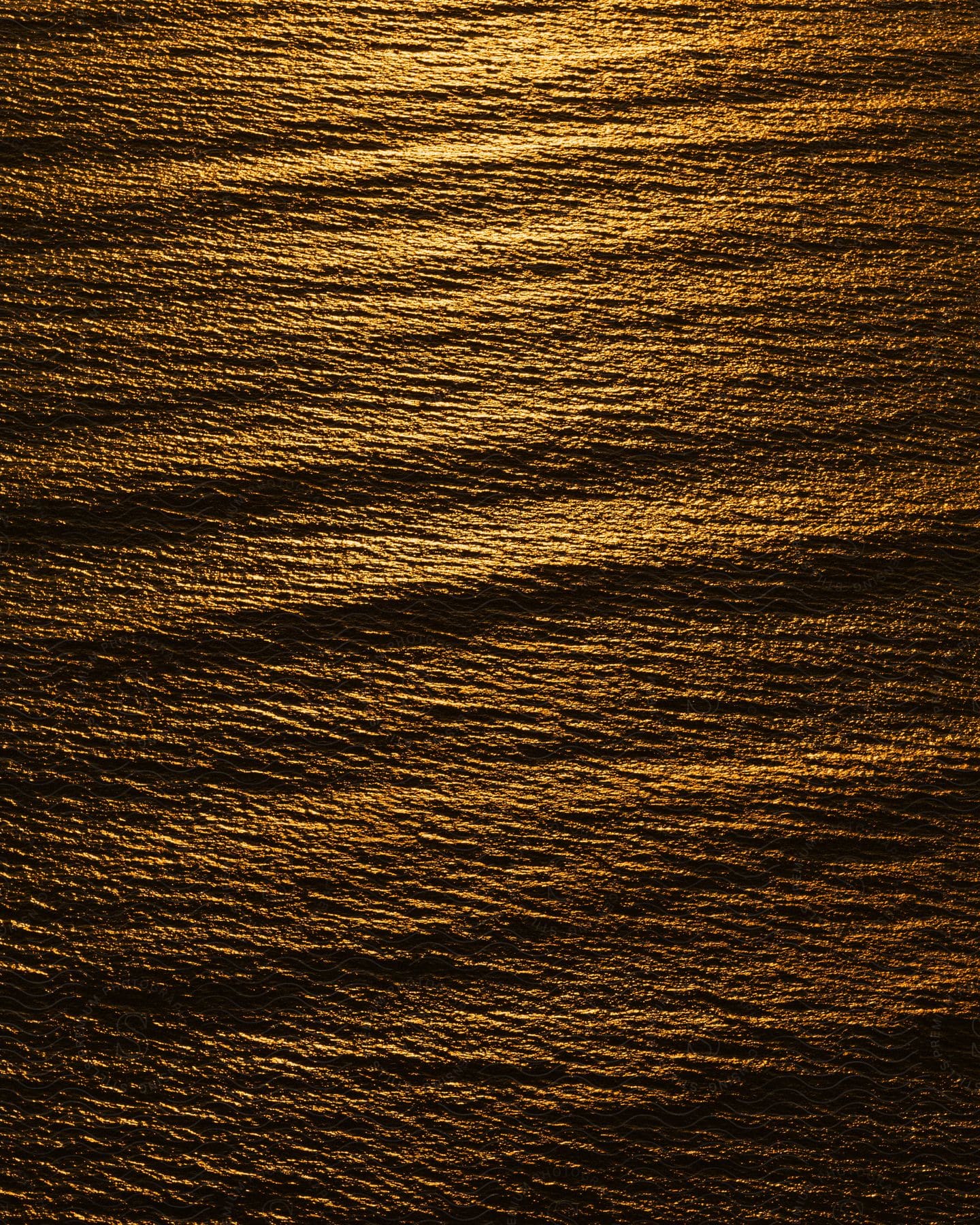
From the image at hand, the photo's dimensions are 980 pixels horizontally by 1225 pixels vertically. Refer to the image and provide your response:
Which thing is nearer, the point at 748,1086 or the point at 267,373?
the point at 748,1086

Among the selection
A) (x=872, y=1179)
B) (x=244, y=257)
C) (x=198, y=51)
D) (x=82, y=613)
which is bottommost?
(x=872, y=1179)

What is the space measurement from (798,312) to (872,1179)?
0.98 ft

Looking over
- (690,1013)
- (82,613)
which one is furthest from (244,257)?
(690,1013)

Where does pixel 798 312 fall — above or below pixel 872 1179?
above

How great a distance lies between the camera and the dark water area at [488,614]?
0.35 m

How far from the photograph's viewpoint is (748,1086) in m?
0.35

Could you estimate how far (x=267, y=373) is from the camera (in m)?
0.46

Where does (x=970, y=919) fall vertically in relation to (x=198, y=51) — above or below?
below

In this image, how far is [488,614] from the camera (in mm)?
412

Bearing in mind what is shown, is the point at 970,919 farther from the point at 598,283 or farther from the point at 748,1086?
the point at 598,283

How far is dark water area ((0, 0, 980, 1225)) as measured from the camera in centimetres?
35

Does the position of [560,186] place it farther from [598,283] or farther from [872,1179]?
[872,1179]

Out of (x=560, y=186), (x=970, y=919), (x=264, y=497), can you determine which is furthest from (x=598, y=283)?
(x=970, y=919)

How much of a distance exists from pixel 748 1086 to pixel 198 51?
0.46m
